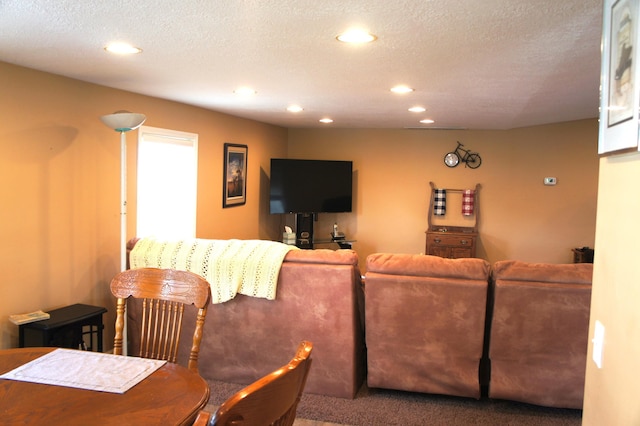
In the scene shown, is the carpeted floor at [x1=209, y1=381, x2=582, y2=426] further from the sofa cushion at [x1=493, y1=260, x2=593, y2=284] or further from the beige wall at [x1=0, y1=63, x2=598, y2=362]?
the beige wall at [x1=0, y1=63, x2=598, y2=362]

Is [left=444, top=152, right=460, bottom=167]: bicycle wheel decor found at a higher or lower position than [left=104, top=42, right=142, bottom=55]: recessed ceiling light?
lower

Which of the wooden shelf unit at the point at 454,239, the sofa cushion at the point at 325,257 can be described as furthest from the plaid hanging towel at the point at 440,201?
the sofa cushion at the point at 325,257

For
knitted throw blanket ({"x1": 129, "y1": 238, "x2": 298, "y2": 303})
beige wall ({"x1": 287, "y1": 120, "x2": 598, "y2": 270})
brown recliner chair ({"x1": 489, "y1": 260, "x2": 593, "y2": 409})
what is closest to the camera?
brown recliner chair ({"x1": 489, "y1": 260, "x2": 593, "y2": 409})

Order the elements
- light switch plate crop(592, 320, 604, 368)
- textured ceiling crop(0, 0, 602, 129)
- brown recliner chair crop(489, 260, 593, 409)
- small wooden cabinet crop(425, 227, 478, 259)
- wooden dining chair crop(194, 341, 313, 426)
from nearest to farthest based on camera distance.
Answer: wooden dining chair crop(194, 341, 313, 426) → light switch plate crop(592, 320, 604, 368) → textured ceiling crop(0, 0, 602, 129) → brown recliner chair crop(489, 260, 593, 409) → small wooden cabinet crop(425, 227, 478, 259)

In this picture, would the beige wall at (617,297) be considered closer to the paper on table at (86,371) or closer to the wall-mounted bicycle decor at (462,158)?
the paper on table at (86,371)

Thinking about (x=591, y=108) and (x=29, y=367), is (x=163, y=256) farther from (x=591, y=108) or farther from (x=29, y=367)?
(x=591, y=108)

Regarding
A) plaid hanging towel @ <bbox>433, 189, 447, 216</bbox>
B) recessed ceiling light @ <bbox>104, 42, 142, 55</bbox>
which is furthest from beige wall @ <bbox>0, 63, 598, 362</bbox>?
recessed ceiling light @ <bbox>104, 42, 142, 55</bbox>

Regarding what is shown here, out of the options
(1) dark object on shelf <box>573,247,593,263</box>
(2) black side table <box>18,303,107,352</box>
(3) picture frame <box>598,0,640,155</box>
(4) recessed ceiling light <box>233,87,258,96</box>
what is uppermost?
(4) recessed ceiling light <box>233,87,258,96</box>

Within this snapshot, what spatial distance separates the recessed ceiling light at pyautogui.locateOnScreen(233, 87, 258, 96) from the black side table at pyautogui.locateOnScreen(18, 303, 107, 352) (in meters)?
1.98

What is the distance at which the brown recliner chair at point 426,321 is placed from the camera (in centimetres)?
315

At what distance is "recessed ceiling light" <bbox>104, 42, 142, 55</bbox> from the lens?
275 centimetres

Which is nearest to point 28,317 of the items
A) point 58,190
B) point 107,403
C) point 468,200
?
point 58,190

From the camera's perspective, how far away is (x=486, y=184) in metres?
7.36

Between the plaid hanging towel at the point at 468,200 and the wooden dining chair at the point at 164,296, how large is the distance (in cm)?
567
